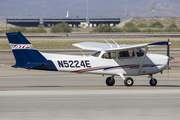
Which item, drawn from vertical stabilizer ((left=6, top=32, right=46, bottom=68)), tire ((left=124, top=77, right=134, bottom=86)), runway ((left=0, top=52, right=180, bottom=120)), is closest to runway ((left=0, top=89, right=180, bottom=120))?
runway ((left=0, top=52, right=180, bottom=120))

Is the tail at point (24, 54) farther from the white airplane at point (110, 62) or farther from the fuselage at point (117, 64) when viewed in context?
the fuselage at point (117, 64)

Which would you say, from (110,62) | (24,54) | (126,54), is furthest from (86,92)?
(24,54)

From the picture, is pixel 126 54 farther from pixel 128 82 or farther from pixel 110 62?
pixel 128 82

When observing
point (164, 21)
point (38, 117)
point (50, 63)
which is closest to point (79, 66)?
point (50, 63)

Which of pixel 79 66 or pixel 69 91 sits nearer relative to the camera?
pixel 69 91

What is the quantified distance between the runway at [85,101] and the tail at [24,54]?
1.15m

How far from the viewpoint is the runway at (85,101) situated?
31.3 feet

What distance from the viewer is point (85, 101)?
11664 millimetres

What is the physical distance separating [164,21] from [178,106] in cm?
16756

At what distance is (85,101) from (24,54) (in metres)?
4.41

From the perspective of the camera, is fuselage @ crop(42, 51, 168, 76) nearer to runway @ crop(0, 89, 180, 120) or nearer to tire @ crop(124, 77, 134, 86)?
tire @ crop(124, 77, 134, 86)

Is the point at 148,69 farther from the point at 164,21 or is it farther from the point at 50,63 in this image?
the point at 164,21

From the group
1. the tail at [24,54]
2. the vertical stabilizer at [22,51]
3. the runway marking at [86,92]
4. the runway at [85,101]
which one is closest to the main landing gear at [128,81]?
the runway at [85,101]

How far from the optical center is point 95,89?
1450cm
